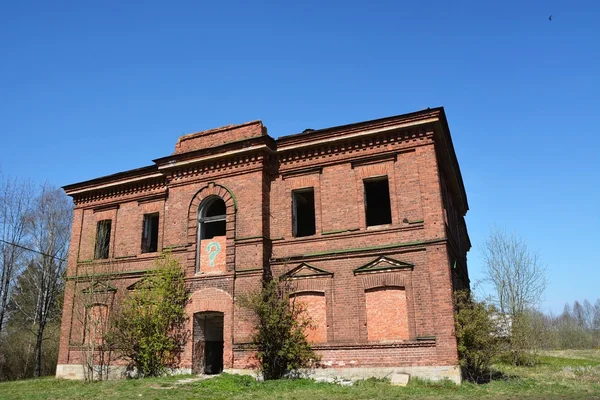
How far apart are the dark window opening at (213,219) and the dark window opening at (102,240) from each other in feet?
17.6

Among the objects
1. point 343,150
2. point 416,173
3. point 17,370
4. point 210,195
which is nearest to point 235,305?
point 210,195

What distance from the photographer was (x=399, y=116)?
15.8m

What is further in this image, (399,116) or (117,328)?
(117,328)

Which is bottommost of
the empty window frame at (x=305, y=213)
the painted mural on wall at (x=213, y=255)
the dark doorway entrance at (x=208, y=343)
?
the dark doorway entrance at (x=208, y=343)

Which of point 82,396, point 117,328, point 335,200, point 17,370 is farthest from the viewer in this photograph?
point 17,370

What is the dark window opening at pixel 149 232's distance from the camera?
795 inches

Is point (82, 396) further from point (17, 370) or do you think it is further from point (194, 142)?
point (17, 370)

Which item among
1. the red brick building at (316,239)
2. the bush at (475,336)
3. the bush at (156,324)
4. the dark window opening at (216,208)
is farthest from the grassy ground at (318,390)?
the dark window opening at (216,208)

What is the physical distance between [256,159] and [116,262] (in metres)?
8.02

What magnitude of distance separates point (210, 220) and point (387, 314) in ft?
25.4

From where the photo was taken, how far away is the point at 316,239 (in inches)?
643

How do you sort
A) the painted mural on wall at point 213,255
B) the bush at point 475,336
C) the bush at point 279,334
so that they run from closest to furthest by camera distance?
the bush at point 475,336 → the bush at point 279,334 → the painted mural on wall at point 213,255

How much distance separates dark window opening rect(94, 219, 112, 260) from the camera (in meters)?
20.8

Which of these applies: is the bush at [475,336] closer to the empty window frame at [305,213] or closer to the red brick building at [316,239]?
the red brick building at [316,239]
